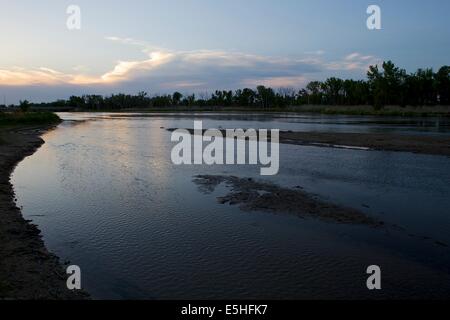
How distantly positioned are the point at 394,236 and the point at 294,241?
295cm

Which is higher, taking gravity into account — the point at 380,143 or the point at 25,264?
the point at 380,143

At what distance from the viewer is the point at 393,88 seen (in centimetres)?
12900

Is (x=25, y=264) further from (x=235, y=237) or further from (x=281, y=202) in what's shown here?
(x=281, y=202)

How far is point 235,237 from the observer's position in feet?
38.4

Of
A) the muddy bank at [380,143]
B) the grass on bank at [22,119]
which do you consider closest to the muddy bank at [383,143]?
the muddy bank at [380,143]

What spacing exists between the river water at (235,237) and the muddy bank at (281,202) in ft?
1.71

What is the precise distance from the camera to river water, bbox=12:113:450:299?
8.55 metres

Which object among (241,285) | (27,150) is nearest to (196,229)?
(241,285)

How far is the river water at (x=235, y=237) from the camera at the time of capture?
28.0ft

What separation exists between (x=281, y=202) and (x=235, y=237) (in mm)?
4309

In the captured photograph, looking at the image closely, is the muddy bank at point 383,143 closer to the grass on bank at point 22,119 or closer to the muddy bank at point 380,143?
the muddy bank at point 380,143

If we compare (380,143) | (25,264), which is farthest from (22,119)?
(25,264)
